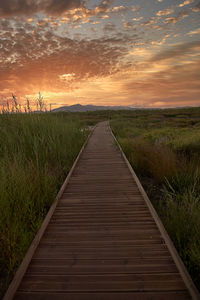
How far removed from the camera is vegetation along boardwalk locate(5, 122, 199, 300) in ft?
5.43

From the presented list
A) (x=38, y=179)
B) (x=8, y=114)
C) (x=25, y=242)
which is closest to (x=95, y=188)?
(x=38, y=179)

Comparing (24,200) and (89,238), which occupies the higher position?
(24,200)

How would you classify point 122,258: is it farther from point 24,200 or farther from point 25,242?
point 24,200

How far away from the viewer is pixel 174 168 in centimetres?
477

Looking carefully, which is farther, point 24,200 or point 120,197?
point 120,197

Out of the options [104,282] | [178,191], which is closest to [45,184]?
[104,282]

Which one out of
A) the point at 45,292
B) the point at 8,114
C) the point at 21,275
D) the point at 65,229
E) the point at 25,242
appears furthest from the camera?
the point at 8,114

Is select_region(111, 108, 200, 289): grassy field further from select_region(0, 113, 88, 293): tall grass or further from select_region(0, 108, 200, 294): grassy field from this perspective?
select_region(0, 113, 88, 293): tall grass

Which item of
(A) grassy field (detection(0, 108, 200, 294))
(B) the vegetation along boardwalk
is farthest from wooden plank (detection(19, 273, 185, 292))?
(A) grassy field (detection(0, 108, 200, 294))

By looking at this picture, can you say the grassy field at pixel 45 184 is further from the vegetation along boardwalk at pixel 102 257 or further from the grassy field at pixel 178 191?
the vegetation along boardwalk at pixel 102 257

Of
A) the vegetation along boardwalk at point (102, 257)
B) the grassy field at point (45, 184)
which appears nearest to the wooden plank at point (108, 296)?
the vegetation along boardwalk at point (102, 257)

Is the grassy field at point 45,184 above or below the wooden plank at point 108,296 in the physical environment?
above

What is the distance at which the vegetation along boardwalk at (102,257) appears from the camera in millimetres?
1656

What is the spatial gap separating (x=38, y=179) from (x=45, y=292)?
6.52 ft
